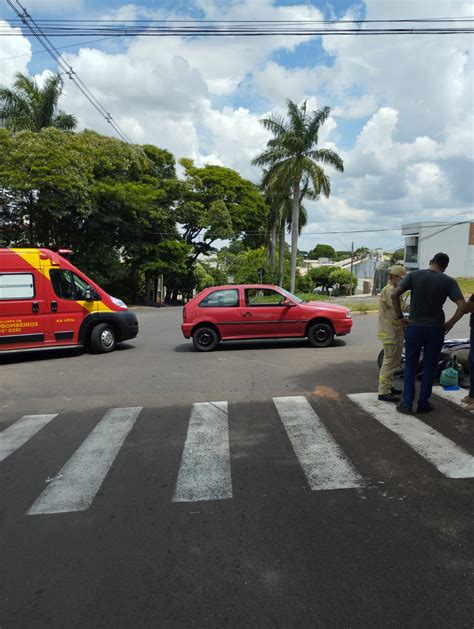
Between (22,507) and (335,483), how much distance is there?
99.9 inches

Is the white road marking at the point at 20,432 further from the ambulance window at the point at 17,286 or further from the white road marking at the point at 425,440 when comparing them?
the ambulance window at the point at 17,286

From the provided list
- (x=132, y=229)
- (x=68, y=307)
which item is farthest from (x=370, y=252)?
(x=68, y=307)

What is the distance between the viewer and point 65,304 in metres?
12.0

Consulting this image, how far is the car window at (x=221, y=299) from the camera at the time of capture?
12.2m

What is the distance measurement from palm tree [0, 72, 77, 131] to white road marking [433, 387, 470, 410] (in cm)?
2950

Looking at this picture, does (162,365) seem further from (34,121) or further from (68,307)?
(34,121)

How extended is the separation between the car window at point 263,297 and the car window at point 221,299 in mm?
284

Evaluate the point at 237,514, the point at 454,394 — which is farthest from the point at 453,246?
the point at 237,514

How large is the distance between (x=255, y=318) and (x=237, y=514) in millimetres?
8373

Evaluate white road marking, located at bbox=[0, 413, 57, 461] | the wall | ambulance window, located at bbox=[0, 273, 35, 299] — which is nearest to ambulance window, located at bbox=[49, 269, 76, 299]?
ambulance window, located at bbox=[0, 273, 35, 299]

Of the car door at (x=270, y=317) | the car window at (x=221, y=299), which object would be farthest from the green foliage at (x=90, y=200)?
the car door at (x=270, y=317)

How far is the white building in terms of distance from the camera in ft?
240

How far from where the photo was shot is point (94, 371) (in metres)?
10.0

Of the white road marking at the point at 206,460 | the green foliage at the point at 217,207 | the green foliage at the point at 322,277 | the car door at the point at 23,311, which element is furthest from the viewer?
the green foliage at the point at 322,277
